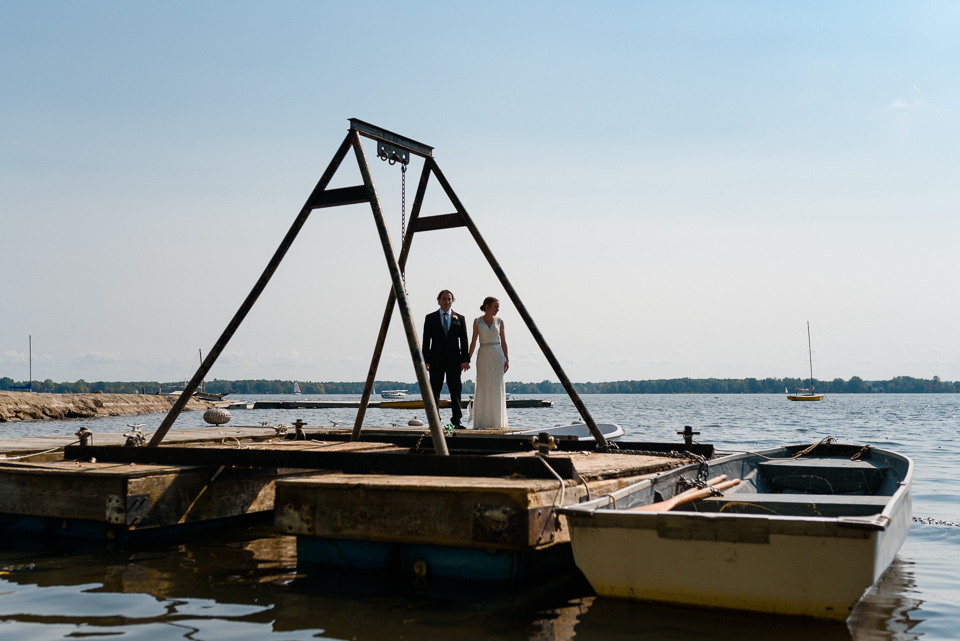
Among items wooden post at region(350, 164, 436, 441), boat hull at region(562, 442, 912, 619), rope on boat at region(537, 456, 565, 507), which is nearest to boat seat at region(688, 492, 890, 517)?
boat hull at region(562, 442, 912, 619)

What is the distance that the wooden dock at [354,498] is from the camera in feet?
16.4

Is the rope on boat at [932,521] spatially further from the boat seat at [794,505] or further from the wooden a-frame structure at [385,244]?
the wooden a-frame structure at [385,244]

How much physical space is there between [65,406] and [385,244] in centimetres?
4604

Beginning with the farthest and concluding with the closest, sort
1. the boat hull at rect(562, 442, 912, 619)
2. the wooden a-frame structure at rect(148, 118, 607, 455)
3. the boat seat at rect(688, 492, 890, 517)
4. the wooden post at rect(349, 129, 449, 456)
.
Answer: the wooden a-frame structure at rect(148, 118, 607, 455)
the wooden post at rect(349, 129, 449, 456)
the boat seat at rect(688, 492, 890, 517)
the boat hull at rect(562, 442, 912, 619)

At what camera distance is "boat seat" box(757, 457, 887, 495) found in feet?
28.7

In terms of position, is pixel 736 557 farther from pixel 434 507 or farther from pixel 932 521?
pixel 932 521

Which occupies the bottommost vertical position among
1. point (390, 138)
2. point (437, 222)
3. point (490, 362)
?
point (490, 362)

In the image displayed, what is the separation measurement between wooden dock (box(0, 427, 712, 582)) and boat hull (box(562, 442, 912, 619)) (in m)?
0.48

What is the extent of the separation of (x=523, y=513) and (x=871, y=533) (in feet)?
6.66

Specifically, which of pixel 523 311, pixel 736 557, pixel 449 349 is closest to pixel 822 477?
pixel 523 311

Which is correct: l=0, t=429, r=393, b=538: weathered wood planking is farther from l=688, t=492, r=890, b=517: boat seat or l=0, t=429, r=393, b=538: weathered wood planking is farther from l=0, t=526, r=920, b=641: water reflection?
l=688, t=492, r=890, b=517: boat seat

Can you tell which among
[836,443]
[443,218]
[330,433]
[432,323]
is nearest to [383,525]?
[443,218]

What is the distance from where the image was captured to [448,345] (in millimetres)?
11250

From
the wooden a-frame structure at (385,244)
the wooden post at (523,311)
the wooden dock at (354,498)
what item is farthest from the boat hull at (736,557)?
the wooden post at (523,311)
